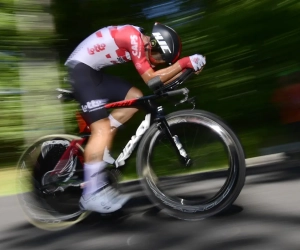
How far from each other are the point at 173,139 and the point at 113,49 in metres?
0.83

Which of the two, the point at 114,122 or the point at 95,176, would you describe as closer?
the point at 95,176

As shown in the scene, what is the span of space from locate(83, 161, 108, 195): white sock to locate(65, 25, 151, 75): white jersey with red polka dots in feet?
2.53

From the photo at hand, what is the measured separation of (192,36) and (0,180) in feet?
10.9

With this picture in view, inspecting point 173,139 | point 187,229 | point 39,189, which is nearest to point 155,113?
point 173,139

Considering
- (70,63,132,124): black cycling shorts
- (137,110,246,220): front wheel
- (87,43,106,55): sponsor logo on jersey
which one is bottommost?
(137,110,246,220): front wheel

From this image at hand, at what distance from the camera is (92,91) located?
3.94 metres

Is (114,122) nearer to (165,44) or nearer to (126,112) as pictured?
(126,112)

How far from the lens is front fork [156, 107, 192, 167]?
3.77 metres

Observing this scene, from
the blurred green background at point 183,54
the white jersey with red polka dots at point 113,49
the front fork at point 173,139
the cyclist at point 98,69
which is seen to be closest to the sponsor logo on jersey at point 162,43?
the cyclist at point 98,69

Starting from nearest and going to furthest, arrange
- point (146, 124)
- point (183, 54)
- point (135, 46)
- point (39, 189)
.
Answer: point (135, 46), point (146, 124), point (39, 189), point (183, 54)

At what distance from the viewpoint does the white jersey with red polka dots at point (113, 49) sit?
12.4ft

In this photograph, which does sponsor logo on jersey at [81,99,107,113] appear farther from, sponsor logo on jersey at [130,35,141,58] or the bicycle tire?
sponsor logo on jersey at [130,35,141,58]

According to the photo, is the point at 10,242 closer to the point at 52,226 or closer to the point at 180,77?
the point at 52,226

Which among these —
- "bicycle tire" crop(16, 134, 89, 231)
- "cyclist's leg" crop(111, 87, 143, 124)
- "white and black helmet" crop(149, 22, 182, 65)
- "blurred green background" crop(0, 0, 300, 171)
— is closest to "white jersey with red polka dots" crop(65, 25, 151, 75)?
"white and black helmet" crop(149, 22, 182, 65)
